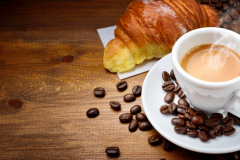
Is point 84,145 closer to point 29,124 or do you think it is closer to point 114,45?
point 29,124

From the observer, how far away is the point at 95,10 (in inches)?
77.0

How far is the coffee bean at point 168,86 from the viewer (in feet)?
4.19

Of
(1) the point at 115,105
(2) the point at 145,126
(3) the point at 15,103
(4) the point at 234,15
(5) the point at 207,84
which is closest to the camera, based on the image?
(5) the point at 207,84

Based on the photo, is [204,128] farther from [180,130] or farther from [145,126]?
[145,126]

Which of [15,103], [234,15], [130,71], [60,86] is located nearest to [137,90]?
[130,71]

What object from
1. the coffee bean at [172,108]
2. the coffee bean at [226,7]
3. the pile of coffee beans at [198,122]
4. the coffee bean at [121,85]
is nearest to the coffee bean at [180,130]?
the pile of coffee beans at [198,122]

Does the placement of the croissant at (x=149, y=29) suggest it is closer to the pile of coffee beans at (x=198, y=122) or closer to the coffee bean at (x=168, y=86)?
the coffee bean at (x=168, y=86)

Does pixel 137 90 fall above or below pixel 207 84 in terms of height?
below

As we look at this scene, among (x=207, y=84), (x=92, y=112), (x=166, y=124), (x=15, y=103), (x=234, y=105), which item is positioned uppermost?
(x=207, y=84)

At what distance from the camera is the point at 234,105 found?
3.41 ft

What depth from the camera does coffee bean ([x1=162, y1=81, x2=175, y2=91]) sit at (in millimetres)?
1276

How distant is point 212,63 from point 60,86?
0.95m

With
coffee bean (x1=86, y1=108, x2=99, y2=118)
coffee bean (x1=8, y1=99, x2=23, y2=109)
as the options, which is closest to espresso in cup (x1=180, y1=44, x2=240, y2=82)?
coffee bean (x1=86, y1=108, x2=99, y2=118)

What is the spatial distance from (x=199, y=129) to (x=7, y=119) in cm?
112
